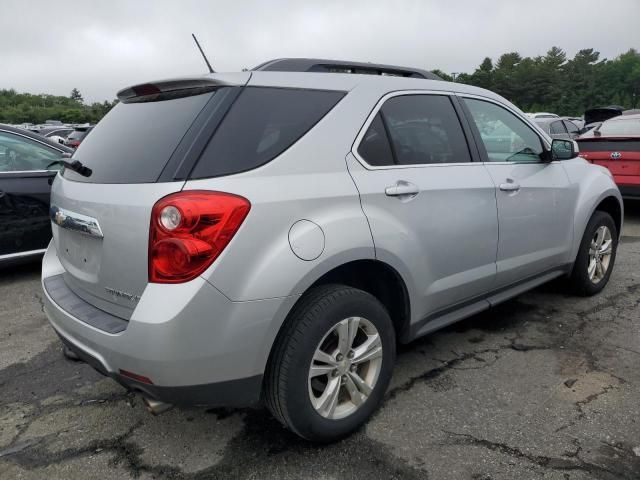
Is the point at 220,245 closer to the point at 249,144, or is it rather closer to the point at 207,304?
the point at 207,304

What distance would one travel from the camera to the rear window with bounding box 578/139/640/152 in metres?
6.90

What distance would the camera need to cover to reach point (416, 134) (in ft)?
9.43

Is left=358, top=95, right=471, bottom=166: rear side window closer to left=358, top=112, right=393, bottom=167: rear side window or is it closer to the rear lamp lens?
left=358, top=112, right=393, bottom=167: rear side window

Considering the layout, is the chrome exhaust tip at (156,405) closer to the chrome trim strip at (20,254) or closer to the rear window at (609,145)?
the chrome trim strip at (20,254)

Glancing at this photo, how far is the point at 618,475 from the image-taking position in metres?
2.21

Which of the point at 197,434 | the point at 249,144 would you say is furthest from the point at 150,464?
the point at 249,144

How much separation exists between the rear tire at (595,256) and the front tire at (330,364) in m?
2.31

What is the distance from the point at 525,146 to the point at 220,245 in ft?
8.30

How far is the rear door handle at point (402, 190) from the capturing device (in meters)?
2.55

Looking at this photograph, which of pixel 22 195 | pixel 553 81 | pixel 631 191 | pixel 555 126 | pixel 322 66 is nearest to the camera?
pixel 322 66

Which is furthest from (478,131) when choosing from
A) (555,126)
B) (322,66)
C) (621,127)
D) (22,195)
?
(555,126)

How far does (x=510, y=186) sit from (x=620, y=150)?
4.76 metres

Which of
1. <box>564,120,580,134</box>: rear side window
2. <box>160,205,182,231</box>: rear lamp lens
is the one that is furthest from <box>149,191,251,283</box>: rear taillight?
<box>564,120,580,134</box>: rear side window

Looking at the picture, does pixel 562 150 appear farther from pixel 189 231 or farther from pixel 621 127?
pixel 621 127
